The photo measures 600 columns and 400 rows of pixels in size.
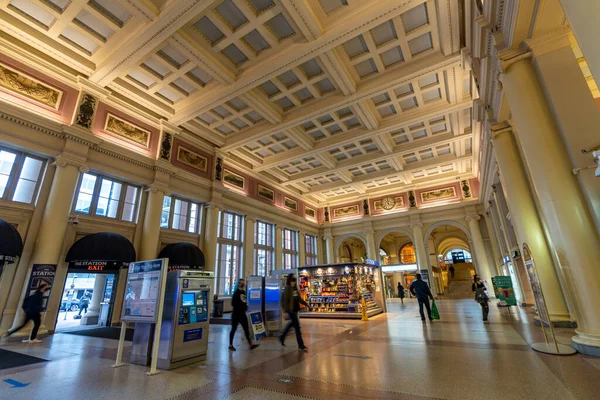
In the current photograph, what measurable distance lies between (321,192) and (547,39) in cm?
1729

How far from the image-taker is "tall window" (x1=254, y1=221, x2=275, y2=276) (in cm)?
1686

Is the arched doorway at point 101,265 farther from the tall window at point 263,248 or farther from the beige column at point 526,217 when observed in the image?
the beige column at point 526,217

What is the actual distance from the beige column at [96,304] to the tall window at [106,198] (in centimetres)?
244

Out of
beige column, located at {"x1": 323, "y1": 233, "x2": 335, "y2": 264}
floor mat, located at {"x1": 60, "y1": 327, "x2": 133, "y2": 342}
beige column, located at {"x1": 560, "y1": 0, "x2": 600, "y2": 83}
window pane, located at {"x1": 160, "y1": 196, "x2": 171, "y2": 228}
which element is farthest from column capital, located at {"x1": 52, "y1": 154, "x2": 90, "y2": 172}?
beige column, located at {"x1": 323, "y1": 233, "x2": 335, "y2": 264}

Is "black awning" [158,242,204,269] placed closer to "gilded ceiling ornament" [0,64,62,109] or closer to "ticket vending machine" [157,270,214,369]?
"gilded ceiling ornament" [0,64,62,109]

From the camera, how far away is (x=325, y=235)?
23.6 m

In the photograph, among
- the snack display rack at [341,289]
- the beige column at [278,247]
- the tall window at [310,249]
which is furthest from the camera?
the tall window at [310,249]

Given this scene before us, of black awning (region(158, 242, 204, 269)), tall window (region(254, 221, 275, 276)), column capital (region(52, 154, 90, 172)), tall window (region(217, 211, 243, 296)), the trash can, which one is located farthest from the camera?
tall window (region(254, 221, 275, 276))

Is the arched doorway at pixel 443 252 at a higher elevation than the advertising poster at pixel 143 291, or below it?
higher

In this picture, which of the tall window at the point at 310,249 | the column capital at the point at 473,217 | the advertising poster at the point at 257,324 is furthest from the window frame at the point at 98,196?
the column capital at the point at 473,217

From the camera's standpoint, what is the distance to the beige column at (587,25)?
1.94m

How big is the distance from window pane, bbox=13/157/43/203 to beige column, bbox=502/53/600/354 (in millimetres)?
12362

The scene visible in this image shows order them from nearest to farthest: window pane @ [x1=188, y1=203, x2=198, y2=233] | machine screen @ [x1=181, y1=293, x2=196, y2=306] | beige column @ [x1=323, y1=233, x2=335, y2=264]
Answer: machine screen @ [x1=181, y1=293, x2=196, y2=306]
window pane @ [x1=188, y1=203, x2=198, y2=233]
beige column @ [x1=323, y1=233, x2=335, y2=264]

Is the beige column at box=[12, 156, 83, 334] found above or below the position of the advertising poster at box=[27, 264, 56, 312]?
above
